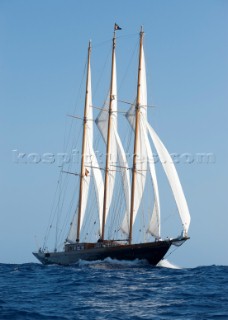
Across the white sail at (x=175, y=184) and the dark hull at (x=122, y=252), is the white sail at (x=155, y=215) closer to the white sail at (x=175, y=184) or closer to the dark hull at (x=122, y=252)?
the dark hull at (x=122, y=252)

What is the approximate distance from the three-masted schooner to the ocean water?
1079 cm

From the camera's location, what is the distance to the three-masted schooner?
150 feet

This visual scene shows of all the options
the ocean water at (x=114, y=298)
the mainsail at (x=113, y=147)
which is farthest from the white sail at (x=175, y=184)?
the ocean water at (x=114, y=298)

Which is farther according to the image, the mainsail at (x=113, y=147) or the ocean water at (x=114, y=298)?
the mainsail at (x=113, y=147)

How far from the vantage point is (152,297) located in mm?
25281

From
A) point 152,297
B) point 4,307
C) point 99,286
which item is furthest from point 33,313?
point 99,286

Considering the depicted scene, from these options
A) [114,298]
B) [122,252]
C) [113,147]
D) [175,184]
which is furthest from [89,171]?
[114,298]

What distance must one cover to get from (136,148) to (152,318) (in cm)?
3250

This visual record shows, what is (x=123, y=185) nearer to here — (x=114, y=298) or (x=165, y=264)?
(x=165, y=264)

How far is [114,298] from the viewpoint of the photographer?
2458cm

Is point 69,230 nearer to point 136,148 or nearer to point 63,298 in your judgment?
point 136,148

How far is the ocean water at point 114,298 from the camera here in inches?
799

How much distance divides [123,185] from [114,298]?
27.4 metres

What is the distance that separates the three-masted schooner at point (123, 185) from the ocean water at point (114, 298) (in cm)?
1079
